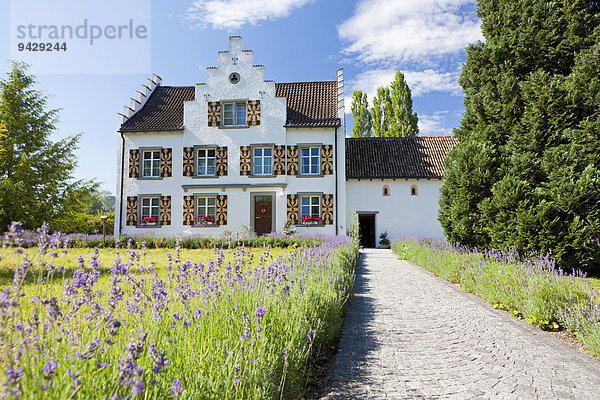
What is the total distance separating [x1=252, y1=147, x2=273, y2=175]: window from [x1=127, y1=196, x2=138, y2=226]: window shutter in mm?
7557

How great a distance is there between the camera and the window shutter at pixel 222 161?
20.7 metres

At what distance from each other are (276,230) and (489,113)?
530 inches

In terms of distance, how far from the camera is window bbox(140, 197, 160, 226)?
821 inches

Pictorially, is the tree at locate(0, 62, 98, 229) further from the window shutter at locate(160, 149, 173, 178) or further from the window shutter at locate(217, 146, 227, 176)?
the window shutter at locate(217, 146, 227, 176)

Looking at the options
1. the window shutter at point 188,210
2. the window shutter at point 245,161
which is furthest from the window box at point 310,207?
the window shutter at point 188,210

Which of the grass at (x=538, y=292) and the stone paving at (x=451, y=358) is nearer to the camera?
the stone paving at (x=451, y=358)

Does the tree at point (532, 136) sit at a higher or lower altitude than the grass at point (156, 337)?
higher

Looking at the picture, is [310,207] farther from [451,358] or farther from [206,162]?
[451,358]

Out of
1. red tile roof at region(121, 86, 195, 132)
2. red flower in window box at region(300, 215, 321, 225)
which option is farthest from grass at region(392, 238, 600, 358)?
red tile roof at region(121, 86, 195, 132)

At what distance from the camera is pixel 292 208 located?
20.2 m

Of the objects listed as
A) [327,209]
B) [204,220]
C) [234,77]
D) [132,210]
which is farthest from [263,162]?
[132,210]

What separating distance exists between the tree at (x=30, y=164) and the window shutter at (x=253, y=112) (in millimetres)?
10293

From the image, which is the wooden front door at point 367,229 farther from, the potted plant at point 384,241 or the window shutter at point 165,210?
the window shutter at point 165,210

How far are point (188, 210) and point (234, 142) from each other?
4.90 meters
